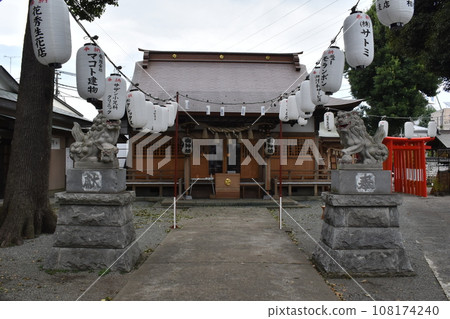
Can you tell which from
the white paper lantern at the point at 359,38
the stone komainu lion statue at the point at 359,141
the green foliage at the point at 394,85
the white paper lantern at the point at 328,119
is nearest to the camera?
the stone komainu lion statue at the point at 359,141

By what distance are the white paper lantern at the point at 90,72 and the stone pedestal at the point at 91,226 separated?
1622 millimetres

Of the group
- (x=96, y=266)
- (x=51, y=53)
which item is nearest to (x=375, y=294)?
(x=96, y=266)

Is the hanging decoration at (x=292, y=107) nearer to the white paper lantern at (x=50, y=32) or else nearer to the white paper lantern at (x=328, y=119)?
the white paper lantern at (x=328, y=119)

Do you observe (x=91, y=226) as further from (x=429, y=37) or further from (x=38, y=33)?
(x=429, y=37)

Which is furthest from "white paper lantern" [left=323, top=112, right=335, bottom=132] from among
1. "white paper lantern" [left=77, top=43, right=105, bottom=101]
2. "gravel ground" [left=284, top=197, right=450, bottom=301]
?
"white paper lantern" [left=77, top=43, right=105, bottom=101]

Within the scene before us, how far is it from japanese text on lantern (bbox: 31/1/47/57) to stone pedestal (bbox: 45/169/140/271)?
1.94 metres

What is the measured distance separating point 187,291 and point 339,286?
2.14 metres

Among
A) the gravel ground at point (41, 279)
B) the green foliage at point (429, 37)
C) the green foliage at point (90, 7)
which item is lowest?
the gravel ground at point (41, 279)

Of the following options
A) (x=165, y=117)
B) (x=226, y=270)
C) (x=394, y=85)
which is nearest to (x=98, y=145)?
(x=226, y=270)

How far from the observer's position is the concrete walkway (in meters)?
4.09

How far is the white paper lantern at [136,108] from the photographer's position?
8938mm

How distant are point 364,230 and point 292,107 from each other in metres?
5.66

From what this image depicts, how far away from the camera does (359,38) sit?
18.6 feet

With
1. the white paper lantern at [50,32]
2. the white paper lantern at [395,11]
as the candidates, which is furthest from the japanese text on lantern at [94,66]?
the white paper lantern at [395,11]
